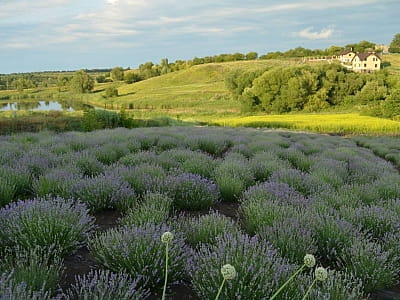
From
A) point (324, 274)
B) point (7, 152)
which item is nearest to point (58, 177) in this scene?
point (7, 152)

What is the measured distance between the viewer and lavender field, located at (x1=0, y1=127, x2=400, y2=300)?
2354mm

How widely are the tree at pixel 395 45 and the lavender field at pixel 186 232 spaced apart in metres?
126

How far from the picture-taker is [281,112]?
53062 millimetres

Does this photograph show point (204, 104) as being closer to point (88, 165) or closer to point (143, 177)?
point (88, 165)

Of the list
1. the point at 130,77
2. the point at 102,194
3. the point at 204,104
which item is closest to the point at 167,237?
the point at 102,194

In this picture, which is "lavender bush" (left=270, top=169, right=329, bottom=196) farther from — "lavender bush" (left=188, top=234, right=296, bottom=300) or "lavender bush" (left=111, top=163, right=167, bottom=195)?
"lavender bush" (left=188, top=234, right=296, bottom=300)

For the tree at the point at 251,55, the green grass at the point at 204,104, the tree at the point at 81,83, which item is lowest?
the green grass at the point at 204,104

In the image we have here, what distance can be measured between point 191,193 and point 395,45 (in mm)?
139876

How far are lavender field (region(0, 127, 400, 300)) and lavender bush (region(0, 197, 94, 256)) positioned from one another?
14 mm

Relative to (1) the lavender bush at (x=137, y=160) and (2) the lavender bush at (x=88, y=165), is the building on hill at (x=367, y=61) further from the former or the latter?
(2) the lavender bush at (x=88, y=165)

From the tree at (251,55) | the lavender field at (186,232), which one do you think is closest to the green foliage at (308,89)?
the lavender field at (186,232)

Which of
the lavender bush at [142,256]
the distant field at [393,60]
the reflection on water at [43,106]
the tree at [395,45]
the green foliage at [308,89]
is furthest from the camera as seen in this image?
the tree at [395,45]

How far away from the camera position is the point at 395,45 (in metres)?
121

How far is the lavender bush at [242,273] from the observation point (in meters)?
2.28
